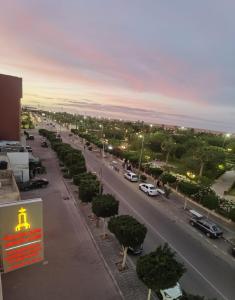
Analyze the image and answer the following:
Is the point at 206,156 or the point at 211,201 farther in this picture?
the point at 206,156

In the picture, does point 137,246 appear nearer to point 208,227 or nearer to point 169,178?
point 208,227

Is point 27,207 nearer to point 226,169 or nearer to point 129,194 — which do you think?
point 129,194

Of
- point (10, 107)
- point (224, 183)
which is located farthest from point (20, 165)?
point (224, 183)

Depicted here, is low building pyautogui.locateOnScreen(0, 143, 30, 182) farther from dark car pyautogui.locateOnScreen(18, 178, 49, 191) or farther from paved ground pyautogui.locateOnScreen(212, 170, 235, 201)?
paved ground pyautogui.locateOnScreen(212, 170, 235, 201)

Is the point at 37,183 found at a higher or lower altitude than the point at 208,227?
lower

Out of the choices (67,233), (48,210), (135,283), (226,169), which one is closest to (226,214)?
(135,283)

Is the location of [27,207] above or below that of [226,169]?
above

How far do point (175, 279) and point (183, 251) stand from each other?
8.23m

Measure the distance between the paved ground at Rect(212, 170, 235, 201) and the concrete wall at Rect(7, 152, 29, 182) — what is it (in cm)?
2943

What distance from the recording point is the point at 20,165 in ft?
109

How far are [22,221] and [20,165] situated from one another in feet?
84.9

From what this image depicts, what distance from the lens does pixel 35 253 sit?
9938 millimetres

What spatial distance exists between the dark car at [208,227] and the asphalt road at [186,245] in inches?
27.5

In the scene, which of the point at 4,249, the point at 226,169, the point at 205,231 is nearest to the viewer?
the point at 4,249
